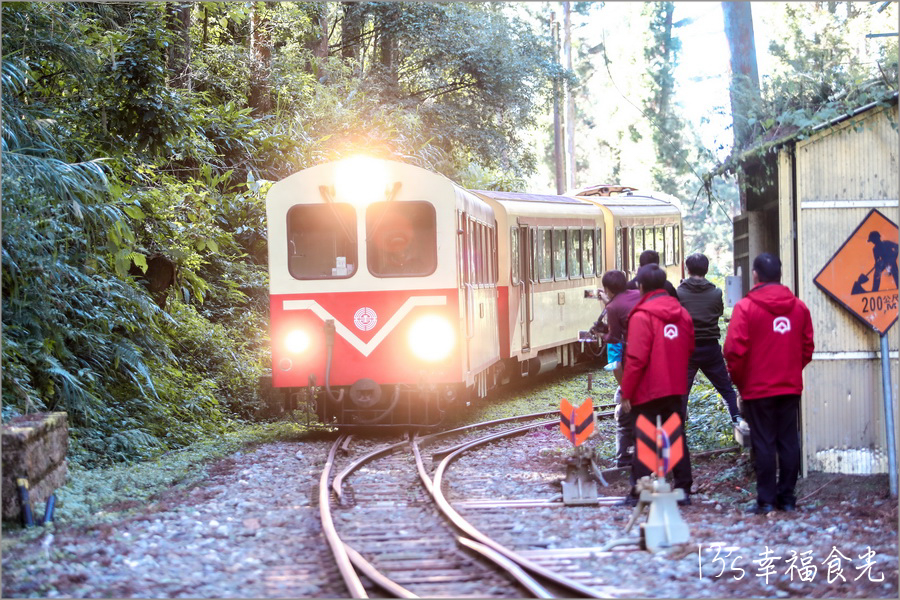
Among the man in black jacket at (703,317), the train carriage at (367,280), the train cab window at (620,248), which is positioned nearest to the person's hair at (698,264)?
the man in black jacket at (703,317)

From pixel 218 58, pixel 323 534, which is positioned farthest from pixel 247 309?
pixel 323 534

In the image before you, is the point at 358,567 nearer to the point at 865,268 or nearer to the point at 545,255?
the point at 865,268

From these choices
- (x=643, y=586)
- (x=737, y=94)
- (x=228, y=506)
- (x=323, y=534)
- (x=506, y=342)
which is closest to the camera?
(x=643, y=586)

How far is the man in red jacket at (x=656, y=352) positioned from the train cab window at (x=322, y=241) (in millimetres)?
4928

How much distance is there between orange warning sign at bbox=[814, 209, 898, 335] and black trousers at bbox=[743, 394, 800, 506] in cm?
94

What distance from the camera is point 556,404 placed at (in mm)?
15266

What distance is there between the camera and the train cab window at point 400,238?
11414 mm

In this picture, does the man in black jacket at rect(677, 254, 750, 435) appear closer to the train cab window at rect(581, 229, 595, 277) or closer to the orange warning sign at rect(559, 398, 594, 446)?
the orange warning sign at rect(559, 398, 594, 446)

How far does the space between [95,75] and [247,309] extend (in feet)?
23.3

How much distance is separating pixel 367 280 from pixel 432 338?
928 millimetres

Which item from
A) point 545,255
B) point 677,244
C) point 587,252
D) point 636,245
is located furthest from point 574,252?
point 677,244

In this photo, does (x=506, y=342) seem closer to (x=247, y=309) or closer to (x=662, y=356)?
(x=247, y=309)

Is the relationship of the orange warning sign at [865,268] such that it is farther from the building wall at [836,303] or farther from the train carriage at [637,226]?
the train carriage at [637,226]

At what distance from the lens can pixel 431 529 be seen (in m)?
7.05
